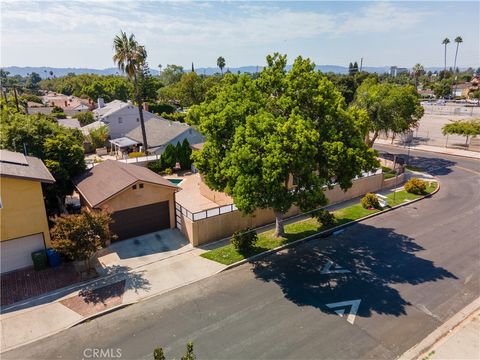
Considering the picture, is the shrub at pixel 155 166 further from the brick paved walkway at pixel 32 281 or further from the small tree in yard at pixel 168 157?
the brick paved walkway at pixel 32 281

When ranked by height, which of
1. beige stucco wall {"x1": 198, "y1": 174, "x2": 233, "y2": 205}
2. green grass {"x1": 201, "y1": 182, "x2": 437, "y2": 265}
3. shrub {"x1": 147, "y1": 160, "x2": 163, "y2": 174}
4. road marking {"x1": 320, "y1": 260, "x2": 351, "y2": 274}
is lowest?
→ road marking {"x1": 320, "y1": 260, "x2": 351, "y2": 274}

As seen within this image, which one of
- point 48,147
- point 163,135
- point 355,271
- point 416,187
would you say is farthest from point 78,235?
point 163,135

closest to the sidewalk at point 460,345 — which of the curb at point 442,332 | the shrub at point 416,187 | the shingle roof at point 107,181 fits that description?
the curb at point 442,332

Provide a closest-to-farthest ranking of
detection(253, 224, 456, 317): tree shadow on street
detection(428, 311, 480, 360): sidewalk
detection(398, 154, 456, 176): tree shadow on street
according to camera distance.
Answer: detection(428, 311, 480, 360): sidewalk, detection(253, 224, 456, 317): tree shadow on street, detection(398, 154, 456, 176): tree shadow on street

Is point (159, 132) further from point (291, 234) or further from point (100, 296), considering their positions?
point (100, 296)

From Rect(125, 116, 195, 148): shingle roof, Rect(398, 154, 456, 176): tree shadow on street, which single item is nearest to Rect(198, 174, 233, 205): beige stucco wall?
Rect(125, 116, 195, 148): shingle roof

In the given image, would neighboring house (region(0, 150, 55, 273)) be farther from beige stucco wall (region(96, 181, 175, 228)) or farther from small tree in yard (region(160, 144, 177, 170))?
small tree in yard (region(160, 144, 177, 170))

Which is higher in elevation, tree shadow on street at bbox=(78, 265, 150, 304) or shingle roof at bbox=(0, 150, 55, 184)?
shingle roof at bbox=(0, 150, 55, 184)
